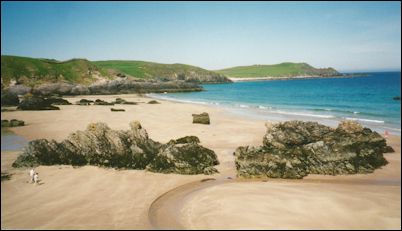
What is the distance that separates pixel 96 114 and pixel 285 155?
3041 centimetres

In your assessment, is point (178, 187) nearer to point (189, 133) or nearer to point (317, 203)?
point (317, 203)

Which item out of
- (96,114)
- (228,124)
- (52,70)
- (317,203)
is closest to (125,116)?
(96,114)

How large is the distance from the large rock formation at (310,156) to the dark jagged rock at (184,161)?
1.89 m

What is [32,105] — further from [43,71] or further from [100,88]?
[43,71]

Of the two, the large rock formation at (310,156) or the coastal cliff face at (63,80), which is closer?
the large rock formation at (310,156)

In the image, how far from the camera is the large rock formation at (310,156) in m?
17.6

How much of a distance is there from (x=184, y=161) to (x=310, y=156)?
7.45 m

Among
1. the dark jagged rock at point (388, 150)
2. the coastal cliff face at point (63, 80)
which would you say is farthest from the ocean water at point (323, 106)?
the coastal cliff face at point (63, 80)

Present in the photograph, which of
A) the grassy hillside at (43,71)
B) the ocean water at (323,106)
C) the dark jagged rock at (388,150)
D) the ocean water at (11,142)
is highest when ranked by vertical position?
the grassy hillside at (43,71)

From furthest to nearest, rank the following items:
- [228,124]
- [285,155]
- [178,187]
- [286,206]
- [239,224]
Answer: [228,124] < [285,155] < [178,187] < [286,206] < [239,224]

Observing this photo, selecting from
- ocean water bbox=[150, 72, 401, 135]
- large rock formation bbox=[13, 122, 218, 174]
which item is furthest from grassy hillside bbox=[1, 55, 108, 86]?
large rock formation bbox=[13, 122, 218, 174]

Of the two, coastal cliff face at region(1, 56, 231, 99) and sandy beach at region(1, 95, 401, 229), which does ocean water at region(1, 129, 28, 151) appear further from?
coastal cliff face at region(1, 56, 231, 99)

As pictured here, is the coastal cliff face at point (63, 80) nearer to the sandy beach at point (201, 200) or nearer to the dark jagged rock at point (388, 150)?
the sandy beach at point (201, 200)

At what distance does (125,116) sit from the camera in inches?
1608
